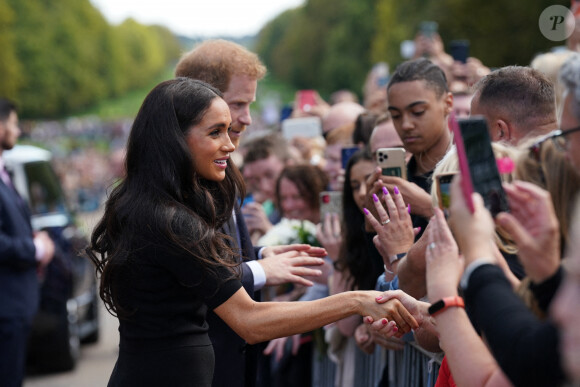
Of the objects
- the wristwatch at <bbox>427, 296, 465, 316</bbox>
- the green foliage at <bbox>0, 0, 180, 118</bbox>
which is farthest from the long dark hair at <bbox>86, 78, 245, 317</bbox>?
the green foliage at <bbox>0, 0, 180, 118</bbox>

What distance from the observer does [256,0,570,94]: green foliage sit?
2378 centimetres

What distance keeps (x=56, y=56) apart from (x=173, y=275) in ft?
265

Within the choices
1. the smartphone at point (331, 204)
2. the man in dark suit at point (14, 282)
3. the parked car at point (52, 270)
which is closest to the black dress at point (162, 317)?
the smartphone at point (331, 204)

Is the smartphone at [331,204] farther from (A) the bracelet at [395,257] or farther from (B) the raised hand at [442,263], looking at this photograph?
(B) the raised hand at [442,263]

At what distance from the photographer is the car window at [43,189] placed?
9.36m

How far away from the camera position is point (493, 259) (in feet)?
7.59

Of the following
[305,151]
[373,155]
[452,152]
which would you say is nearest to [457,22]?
[305,151]

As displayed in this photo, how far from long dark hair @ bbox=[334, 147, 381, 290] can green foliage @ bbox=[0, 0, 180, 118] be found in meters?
47.4

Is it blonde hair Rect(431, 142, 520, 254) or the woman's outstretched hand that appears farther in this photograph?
the woman's outstretched hand

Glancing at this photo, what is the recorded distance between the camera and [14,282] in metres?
6.34

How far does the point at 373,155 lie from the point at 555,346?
115 inches

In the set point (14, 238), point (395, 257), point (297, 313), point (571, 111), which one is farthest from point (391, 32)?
point (571, 111)

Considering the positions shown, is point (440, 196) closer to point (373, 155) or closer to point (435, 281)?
point (435, 281)

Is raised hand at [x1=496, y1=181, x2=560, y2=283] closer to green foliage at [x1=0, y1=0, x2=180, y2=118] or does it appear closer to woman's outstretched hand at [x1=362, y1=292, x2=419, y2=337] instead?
woman's outstretched hand at [x1=362, y1=292, x2=419, y2=337]
